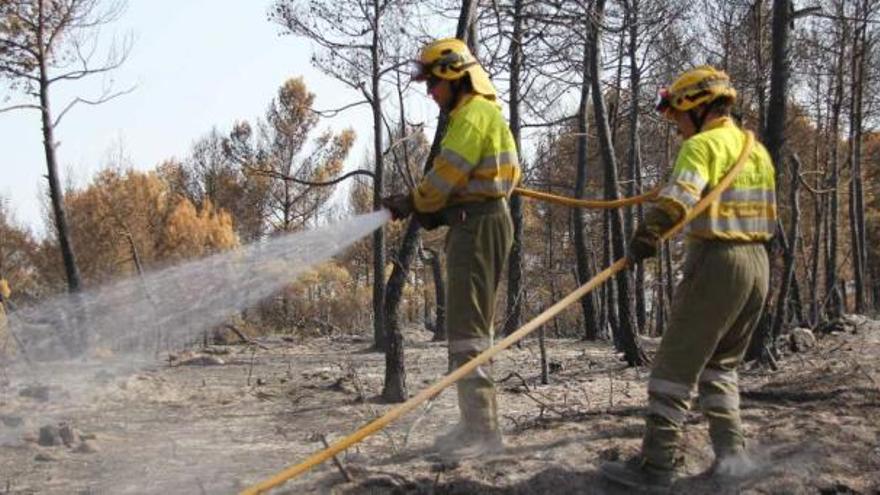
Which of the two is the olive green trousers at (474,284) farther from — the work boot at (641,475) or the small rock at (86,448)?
the small rock at (86,448)

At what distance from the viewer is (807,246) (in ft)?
113

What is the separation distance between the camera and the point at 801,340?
10.1 metres

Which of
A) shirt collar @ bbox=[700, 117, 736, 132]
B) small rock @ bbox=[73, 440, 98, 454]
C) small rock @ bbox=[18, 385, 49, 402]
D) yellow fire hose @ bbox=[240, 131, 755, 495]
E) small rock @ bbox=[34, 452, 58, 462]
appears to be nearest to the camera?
yellow fire hose @ bbox=[240, 131, 755, 495]

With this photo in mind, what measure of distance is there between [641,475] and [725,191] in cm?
145

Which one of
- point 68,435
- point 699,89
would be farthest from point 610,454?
point 68,435

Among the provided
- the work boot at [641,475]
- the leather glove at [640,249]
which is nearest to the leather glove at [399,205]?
the leather glove at [640,249]

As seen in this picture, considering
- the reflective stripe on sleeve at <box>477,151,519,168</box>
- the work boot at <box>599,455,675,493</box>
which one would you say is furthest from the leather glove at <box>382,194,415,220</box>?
the work boot at <box>599,455,675,493</box>

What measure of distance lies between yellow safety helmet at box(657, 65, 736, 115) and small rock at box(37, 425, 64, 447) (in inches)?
204

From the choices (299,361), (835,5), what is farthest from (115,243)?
(835,5)

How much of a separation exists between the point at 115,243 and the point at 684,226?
3368 centimetres

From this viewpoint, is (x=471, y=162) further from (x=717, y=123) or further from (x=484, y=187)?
(x=717, y=123)

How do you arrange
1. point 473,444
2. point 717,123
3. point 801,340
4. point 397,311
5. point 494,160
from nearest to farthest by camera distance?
point 717,123, point 494,160, point 473,444, point 397,311, point 801,340

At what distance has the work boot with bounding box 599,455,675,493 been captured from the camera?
4.09 m

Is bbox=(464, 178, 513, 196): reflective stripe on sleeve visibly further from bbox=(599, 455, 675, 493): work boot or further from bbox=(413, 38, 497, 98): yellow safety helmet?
bbox=(599, 455, 675, 493): work boot
